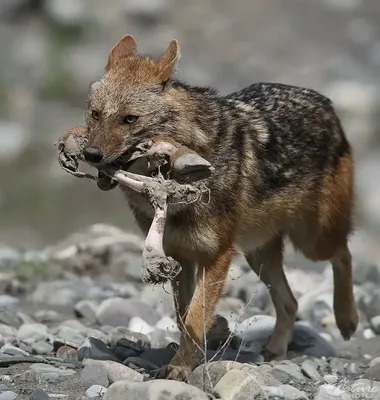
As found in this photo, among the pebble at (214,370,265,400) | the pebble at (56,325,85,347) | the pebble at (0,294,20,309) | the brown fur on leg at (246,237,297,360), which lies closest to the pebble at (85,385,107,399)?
the pebble at (214,370,265,400)

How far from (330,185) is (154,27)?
1738cm

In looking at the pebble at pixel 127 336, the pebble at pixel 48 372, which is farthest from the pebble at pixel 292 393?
the pebble at pixel 127 336

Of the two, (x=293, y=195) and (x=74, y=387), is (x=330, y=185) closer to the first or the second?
(x=293, y=195)

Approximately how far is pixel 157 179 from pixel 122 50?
4.41ft

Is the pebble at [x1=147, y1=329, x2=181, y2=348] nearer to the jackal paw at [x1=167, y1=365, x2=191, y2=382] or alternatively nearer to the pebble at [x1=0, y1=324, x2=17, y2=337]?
the pebble at [x1=0, y1=324, x2=17, y2=337]

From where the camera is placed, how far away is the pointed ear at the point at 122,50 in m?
7.33

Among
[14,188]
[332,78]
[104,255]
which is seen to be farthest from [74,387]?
[332,78]

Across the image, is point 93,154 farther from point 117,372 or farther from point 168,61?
point 117,372

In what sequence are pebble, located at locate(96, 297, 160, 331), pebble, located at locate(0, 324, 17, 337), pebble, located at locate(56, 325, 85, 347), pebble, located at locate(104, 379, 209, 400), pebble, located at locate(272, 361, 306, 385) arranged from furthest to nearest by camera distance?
pebble, located at locate(96, 297, 160, 331) → pebble, located at locate(0, 324, 17, 337) → pebble, located at locate(56, 325, 85, 347) → pebble, located at locate(272, 361, 306, 385) → pebble, located at locate(104, 379, 209, 400)

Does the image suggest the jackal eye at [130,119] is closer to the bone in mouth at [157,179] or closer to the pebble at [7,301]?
the bone in mouth at [157,179]

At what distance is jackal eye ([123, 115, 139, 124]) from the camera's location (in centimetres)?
681

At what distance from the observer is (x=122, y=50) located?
741cm

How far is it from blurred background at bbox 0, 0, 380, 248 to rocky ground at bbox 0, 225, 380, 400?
530 cm

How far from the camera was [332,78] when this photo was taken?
22.5m
